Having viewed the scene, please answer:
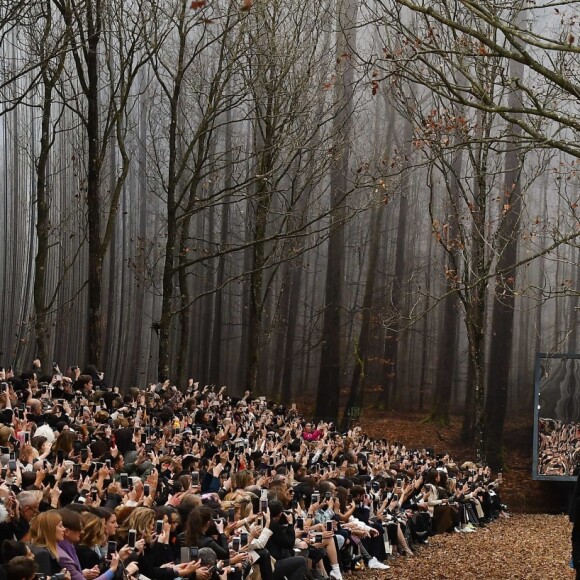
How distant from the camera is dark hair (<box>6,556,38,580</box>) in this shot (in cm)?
660

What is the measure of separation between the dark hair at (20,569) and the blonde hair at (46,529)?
42.7 inches

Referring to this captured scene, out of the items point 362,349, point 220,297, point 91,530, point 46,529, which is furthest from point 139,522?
point 220,297

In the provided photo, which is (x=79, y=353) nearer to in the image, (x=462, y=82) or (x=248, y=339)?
(x=248, y=339)

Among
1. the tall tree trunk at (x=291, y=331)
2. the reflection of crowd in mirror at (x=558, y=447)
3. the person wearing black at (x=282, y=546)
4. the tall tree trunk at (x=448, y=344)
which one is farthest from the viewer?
the tall tree trunk at (x=291, y=331)

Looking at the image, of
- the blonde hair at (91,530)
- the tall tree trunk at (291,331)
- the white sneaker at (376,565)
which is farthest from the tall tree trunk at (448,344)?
the blonde hair at (91,530)

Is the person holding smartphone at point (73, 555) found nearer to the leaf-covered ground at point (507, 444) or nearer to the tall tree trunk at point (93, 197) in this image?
the tall tree trunk at point (93, 197)

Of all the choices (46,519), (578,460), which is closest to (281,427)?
(578,460)

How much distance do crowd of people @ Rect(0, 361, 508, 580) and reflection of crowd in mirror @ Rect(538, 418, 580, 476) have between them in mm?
4563

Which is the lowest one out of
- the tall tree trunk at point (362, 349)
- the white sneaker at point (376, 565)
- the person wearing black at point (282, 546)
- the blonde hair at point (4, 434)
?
the white sneaker at point (376, 565)

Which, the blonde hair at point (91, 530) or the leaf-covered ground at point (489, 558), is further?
the leaf-covered ground at point (489, 558)

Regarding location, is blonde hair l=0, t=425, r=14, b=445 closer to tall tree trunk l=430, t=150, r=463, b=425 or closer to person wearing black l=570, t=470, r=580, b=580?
person wearing black l=570, t=470, r=580, b=580

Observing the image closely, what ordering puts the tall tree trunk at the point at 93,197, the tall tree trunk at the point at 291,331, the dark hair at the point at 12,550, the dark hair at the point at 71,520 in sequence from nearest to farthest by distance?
1. the dark hair at the point at 12,550
2. the dark hair at the point at 71,520
3. the tall tree trunk at the point at 93,197
4. the tall tree trunk at the point at 291,331

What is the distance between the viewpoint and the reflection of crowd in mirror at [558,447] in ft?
82.3

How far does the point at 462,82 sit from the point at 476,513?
14.4m
